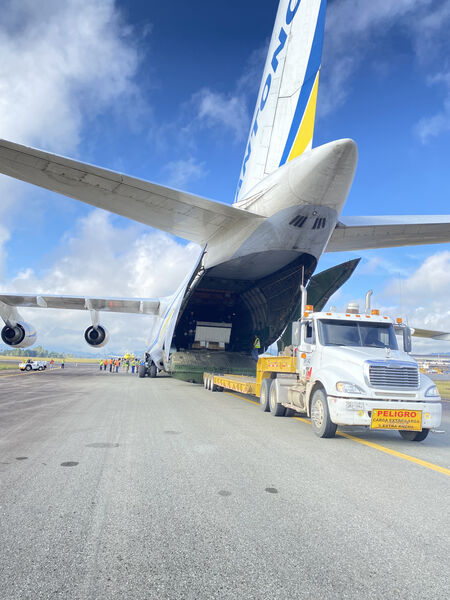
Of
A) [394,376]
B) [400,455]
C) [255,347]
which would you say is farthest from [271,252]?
[400,455]

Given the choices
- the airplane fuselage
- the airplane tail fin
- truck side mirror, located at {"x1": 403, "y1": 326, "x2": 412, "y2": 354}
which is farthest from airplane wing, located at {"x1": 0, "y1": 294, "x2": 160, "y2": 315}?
truck side mirror, located at {"x1": 403, "y1": 326, "x2": 412, "y2": 354}

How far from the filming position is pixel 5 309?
941 inches

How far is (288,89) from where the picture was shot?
11.4 metres

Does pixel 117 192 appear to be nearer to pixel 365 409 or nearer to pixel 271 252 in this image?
pixel 271 252

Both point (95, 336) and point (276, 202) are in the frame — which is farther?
point (95, 336)

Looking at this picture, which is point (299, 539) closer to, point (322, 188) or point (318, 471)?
point (318, 471)

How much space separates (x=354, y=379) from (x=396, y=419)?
2.76 ft

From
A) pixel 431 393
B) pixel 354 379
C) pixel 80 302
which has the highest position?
pixel 80 302

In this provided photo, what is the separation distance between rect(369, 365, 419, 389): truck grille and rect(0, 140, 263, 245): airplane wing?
5066 mm

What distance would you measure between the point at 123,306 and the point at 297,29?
18424mm

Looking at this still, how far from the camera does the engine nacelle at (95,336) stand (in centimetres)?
2517

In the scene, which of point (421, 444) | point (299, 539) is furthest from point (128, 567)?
point (421, 444)

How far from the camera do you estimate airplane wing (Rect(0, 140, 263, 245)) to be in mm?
7676

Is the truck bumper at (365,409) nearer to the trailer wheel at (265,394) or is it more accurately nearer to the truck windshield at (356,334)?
the truck windshield at (356,334)
